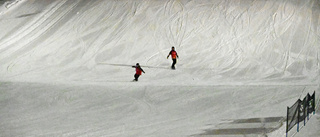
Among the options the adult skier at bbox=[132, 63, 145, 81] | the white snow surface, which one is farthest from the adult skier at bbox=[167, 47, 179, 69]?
the adult skier at bbox=[132, 63, 145, 81]

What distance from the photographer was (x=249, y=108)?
15.4m

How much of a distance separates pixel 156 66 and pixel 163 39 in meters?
2.89

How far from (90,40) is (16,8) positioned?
5.21 metres

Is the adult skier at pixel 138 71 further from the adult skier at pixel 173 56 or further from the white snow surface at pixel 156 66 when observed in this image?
the adult skier at pixel 173 56

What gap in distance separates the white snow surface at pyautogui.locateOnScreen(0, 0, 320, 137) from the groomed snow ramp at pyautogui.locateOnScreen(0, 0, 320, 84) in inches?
1.8

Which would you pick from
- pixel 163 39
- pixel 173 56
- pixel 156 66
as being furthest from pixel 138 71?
pixel 163 39

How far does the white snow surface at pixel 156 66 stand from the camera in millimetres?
14289

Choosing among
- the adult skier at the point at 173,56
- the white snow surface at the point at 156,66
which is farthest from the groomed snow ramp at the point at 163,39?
the adult skier at the point at 173,56

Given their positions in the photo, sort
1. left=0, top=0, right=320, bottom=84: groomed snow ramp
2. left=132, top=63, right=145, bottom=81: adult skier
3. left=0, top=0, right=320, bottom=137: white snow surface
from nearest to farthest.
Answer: left=0, top=0, right=320, bottom=137: white snow surface
left=132, top=63, right=145, bottom=81: adult skier
left=0, top=0, right=320, bottom=84: groomed snow ramp

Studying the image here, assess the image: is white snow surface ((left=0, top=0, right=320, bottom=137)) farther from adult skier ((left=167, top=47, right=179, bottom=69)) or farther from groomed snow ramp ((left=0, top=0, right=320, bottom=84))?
adult skier ((left=167, top=47, right=179, bottom=69))

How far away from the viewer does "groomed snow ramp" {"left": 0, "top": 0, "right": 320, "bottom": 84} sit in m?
20.2

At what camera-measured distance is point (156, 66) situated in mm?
20938

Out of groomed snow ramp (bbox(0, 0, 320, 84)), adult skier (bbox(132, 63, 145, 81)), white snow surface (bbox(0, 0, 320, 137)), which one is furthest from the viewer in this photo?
groomed snow ramp (bbox(0, 0, 320, 84))

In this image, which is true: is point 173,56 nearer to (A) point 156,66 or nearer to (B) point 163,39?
(A) point 156,66
